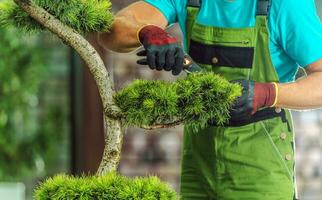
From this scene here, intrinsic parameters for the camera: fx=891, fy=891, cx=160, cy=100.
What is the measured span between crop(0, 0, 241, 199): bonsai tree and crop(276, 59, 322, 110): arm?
162 mm

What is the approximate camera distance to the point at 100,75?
1534mm

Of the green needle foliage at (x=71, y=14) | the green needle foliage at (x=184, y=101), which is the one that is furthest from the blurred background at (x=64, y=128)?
the green needle foliage at (x=184, y=101)

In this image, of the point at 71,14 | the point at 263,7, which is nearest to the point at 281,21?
the point at 263,7

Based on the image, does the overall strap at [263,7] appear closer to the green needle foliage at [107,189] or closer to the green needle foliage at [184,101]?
the green needle foliage at [184,101]

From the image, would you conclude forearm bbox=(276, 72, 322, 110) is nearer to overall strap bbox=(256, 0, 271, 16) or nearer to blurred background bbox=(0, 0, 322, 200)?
overall strap bbox=(256, 0, 271, 16)

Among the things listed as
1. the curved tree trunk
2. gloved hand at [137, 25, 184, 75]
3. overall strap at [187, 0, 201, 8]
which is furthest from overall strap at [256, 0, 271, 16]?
the curved tree trunk

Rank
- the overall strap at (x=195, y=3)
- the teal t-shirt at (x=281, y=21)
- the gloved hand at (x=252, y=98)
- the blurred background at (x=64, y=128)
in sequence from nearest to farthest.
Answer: the gloved hand at (x=252, y=98)
the teal t-shirt at (x=281, y=21)
the overall strap at (x=195, y=3)
the blurred background at (x=64, y=128)

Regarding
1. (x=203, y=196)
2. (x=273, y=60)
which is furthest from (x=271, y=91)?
(x=203, y=196)

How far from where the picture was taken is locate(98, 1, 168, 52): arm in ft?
5.57

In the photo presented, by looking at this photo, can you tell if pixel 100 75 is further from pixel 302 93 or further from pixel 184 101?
pixel 302 93

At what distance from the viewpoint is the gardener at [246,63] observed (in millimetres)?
1655

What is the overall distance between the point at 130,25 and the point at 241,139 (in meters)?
0.31

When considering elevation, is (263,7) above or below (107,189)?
above

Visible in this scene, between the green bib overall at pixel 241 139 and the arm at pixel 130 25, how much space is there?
0.24ft
